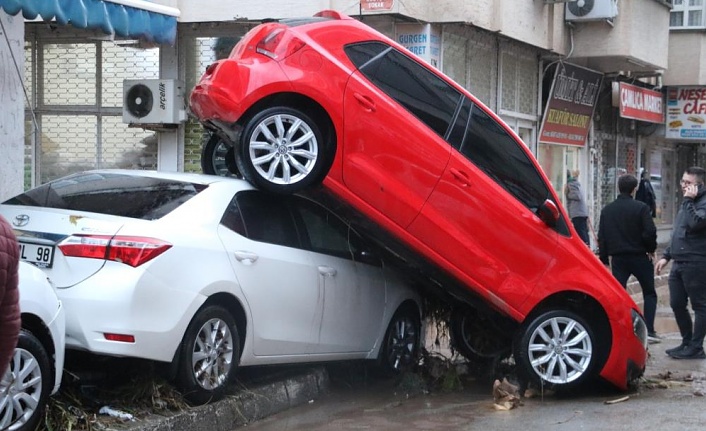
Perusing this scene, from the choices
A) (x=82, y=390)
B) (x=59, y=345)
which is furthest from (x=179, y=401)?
(x=59, y=345)

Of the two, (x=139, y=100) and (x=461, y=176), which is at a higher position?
(x=139, y=100)

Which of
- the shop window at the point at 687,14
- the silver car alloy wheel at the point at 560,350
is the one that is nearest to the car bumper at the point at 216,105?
the silver car alloy wheel at the point at 560,350

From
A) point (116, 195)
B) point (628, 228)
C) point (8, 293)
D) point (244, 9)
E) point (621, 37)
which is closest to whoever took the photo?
point (8, 293)

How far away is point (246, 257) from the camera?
6.86m

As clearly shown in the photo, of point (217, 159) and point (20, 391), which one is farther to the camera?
point (217, 159)

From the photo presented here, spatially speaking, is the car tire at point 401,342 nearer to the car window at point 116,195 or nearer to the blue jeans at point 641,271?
the car window at point 116,195

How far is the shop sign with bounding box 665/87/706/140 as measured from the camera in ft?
74.1

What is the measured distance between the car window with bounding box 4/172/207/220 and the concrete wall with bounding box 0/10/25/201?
1.91m

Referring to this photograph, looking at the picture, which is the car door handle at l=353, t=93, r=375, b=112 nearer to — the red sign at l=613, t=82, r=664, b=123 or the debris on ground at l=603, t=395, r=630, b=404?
the debris on ground at l=603, t=395, r=630, b=404

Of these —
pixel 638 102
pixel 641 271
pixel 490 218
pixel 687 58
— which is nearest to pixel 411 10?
pixel 641 271

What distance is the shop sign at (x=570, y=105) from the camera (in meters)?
17.8

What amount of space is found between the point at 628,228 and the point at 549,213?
9.74 ft

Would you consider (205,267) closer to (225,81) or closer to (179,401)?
(179,401)

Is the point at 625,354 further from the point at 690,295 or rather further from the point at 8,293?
the point at 8,293
